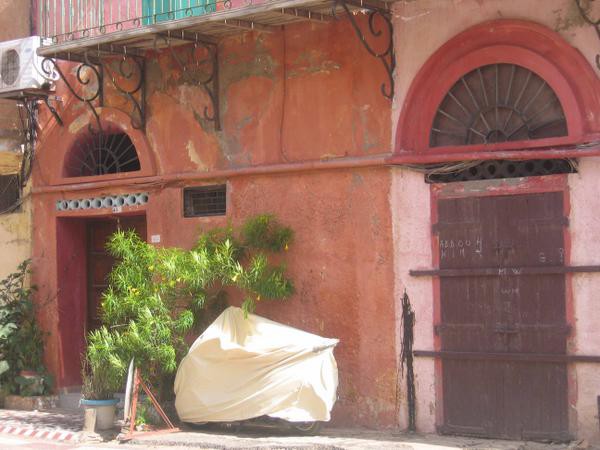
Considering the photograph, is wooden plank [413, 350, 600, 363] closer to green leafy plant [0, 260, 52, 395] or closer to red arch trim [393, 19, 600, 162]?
red arch trim [393, 19, 600, 162]

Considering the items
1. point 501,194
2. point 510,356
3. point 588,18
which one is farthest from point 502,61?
point 510,356

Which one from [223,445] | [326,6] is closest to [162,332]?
[223,445]

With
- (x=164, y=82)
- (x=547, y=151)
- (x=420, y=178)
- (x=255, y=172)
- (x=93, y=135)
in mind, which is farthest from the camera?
(x=93, y=135)

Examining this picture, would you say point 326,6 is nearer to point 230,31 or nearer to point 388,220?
point 230,31

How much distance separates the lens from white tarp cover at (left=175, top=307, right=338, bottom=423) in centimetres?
889

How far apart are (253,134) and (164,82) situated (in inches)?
59.2

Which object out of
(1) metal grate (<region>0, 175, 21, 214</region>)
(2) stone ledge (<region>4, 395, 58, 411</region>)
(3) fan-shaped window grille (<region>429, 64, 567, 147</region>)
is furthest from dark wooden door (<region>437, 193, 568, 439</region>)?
(1) metal grate (<region>0, 175, 21, 214</region>)

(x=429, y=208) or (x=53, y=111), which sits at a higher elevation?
(x=53, y=111)

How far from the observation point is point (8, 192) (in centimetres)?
1295

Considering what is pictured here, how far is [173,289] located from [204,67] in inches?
102

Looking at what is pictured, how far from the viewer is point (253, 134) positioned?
10453 millimetres

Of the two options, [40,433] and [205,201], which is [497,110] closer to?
[205,201]

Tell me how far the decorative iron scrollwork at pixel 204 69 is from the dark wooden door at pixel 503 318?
9.88ft

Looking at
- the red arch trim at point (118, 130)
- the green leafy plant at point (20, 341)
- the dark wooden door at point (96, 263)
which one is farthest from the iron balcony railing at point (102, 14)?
the green leafy plant at point (20, 341)
